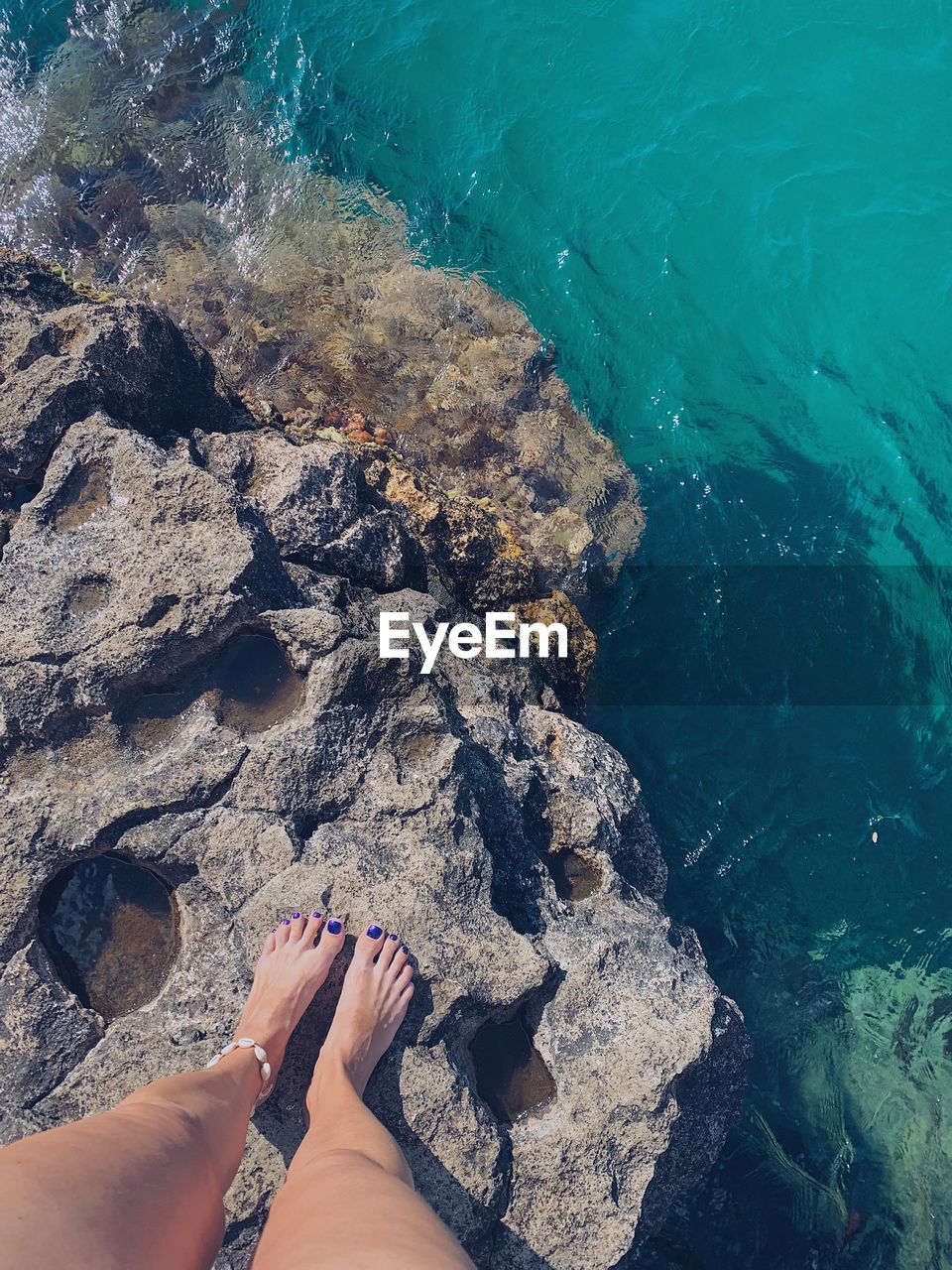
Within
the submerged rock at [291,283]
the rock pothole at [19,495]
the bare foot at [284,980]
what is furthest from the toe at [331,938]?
the submerged rock at [291,283]

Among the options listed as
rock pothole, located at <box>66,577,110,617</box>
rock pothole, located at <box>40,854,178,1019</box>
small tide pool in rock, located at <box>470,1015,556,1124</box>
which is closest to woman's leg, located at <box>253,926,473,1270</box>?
small tide pool in rock, located at <box>470,1015,556,1124</box>

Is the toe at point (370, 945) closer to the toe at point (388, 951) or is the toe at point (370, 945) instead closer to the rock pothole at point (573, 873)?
the toe at point (388, 951)

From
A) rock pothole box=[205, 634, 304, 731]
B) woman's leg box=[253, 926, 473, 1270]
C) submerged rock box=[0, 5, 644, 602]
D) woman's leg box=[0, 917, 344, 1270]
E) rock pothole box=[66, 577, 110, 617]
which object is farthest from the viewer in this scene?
submerged rock box=[0, 5, 644, 602]

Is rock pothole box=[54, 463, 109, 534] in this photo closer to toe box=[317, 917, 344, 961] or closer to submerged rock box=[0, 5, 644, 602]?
submerged rock box=[0, 5, 644, 602]

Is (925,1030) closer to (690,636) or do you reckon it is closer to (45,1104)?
(690,636)

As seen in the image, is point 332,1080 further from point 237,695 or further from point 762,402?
point 762,402

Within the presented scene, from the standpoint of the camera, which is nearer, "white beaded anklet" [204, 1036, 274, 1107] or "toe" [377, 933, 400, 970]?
"white beaded anklet" [204, 1036, 274, 1107]

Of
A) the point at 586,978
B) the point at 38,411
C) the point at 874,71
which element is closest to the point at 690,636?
the point at 586,978
